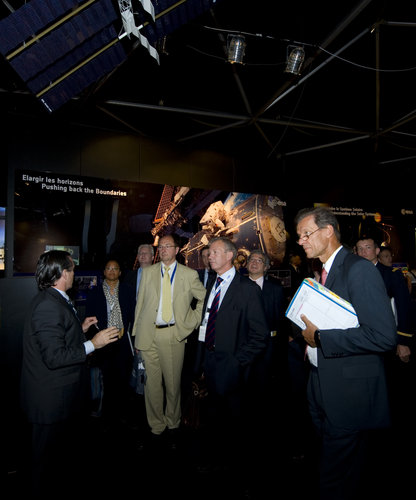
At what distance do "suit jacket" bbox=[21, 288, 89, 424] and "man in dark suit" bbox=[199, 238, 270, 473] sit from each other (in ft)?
3.68

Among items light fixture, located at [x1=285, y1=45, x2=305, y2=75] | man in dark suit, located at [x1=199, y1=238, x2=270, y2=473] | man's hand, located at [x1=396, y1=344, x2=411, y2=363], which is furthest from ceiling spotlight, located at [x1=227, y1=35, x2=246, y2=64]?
man's hand, located at [x1=396, y1=344, x2=411, y2=363]

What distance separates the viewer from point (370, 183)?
7.68 m

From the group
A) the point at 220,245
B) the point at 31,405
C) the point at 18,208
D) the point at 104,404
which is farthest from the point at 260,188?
the point at 31,405

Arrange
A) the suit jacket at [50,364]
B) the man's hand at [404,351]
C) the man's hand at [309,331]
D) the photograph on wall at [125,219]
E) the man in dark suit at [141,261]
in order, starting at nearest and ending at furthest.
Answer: the man's hand at [309,331]
the suit jacket at [50,364]
the man's hand at [404,351]
the photograph on wall at [125,219]
the man in dark suit at [141,261]

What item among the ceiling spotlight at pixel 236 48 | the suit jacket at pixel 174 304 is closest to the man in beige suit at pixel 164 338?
the suit jacket at pixel 174 304

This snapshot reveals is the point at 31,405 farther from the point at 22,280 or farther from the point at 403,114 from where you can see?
the point at 403,114

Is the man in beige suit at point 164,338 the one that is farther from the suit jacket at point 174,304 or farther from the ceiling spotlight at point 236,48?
the ceiling spotlight at point 236,48

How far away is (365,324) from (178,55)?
4.33 meters

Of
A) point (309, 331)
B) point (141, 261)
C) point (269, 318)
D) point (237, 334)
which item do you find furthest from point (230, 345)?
point (141, 261)

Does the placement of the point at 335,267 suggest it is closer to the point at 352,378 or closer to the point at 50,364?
the point at 352,378

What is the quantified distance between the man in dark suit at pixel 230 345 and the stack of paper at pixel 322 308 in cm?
81

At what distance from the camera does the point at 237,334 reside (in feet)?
8.92

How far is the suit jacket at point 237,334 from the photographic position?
2.60m

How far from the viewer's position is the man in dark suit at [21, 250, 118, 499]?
2.10 metres
